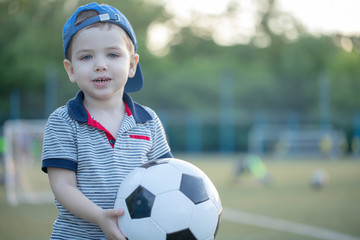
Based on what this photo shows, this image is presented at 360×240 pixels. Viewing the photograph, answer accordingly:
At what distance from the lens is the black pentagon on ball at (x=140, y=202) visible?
5.73 ft

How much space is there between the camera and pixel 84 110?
6.34 ft

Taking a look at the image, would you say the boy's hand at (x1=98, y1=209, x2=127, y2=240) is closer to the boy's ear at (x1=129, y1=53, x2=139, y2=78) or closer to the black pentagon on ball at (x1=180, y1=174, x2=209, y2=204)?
the black pentagon on ball at (x1=180, y1=174, x2=209, y2=204)

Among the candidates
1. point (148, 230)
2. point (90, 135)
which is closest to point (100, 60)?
point (90, 135)

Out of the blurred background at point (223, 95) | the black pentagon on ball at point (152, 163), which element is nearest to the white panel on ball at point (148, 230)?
the black pentagon on ball at point (152, 163)

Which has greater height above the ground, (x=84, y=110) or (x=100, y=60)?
(x=100, y=60)

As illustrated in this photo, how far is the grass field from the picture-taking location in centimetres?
485

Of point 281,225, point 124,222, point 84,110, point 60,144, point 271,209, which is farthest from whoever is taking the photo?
point 271,209

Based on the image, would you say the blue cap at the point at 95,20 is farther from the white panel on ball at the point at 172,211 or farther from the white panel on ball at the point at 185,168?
the white panel on ball at the point at 172,211

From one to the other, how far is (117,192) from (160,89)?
20.3m

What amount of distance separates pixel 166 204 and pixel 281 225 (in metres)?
3.78

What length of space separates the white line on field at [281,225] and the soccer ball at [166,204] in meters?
3.11

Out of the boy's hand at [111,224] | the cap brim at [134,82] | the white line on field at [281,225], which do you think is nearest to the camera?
the boy's hand at [111,224]

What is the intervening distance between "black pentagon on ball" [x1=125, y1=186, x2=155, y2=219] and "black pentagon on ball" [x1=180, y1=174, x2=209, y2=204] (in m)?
0.14

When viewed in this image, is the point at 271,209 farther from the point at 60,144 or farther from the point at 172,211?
the point at 60,144
